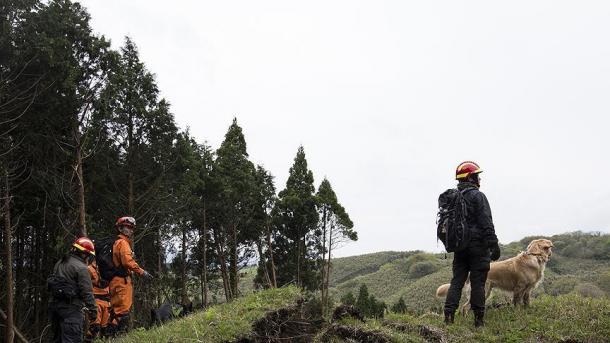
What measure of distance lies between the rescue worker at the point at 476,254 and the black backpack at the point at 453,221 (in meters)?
0.11

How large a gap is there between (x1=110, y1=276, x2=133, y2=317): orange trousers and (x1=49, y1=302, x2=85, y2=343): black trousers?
0.91 m

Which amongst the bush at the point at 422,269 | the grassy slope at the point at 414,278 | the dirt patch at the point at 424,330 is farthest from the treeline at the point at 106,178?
the bush at the point at 422,269

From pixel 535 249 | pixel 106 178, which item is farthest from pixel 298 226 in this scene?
pixel 535 249

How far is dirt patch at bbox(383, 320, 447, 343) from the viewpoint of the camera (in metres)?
6.23

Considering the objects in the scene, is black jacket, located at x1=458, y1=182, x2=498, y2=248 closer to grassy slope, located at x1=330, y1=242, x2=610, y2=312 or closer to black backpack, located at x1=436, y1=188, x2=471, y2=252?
black backpack, located at x1=436, y1=188, x2=471, y2=252

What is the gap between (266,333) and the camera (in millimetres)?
6441

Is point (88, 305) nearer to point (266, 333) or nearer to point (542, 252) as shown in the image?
point (266, 333)

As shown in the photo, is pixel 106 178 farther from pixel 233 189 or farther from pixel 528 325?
pixel 528 325

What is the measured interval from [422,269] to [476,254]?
215 feet

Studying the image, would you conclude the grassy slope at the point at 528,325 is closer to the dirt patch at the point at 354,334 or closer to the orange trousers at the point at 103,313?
the dirt patch at the point at 354,334

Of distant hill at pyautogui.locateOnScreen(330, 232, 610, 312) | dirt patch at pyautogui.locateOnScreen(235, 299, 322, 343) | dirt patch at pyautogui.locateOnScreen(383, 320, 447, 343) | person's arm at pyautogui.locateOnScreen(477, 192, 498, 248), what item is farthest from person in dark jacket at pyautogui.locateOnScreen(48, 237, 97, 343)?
distant hill at pyautogui.locateOnScreen(330, 232, 610, 312)

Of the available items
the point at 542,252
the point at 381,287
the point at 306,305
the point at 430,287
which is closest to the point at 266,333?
the point at 306,305

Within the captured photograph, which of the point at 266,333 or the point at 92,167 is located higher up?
the point at 92,167

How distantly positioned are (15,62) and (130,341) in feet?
34.2
